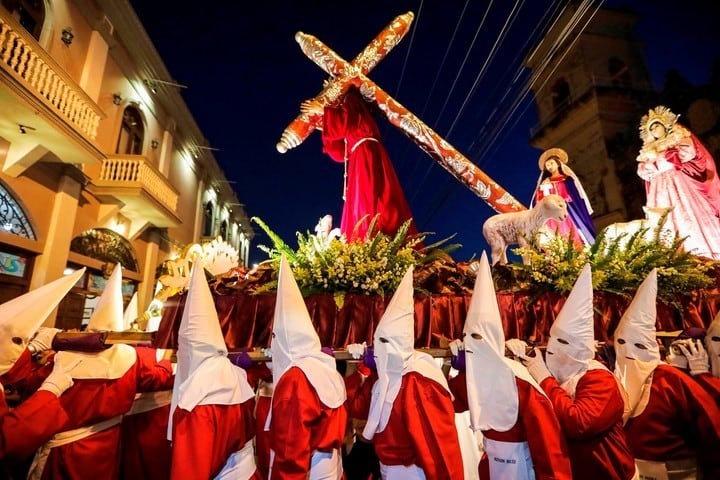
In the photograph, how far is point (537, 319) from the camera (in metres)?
2.90

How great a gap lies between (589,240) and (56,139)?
918cm

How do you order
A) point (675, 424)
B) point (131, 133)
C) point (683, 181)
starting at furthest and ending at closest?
point (131, 133)
point (683, 181)
point (675, 424)

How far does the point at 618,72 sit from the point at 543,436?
20.1 m

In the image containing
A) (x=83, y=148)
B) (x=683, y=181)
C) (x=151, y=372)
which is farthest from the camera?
(x=83, y=148)

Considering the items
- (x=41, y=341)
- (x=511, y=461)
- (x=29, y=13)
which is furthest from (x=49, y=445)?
(x=29, y=13)

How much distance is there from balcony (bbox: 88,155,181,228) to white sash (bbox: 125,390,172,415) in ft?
23.4

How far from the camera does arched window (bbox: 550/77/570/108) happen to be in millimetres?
17234

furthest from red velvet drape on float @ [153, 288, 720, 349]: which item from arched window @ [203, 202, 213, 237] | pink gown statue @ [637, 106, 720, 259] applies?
arched window @ [203, 202, 213, 237]

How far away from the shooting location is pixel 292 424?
6.27 ft

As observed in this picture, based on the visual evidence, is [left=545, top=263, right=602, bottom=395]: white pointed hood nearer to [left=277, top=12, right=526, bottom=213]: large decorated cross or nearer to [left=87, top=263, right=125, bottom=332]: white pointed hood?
[left=277, top=12, right=526, bottom=213]: large decorated cross

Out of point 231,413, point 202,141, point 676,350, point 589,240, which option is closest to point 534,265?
point 676,350

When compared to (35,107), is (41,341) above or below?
below

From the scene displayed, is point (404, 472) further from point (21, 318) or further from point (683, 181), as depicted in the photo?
point (683, 181)

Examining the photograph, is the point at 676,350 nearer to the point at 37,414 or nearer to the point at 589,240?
the point at 589,240
